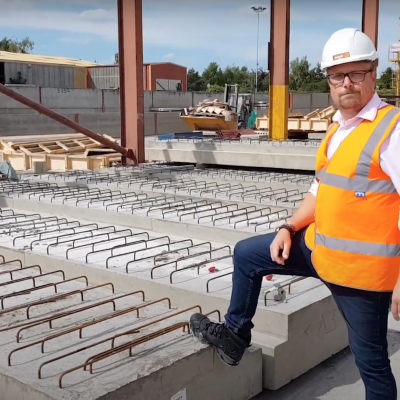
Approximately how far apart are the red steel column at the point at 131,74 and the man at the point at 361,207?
10463 mm

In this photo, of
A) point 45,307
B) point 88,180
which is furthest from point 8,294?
point 88,180

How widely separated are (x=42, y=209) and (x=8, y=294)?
145 inches

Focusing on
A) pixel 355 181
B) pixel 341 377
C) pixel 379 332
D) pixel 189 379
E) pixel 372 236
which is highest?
pixel 355 181

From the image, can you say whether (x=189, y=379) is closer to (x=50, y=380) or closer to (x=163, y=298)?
(x=50, y=380)

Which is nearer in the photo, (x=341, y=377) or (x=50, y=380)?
(x=50, y=380)

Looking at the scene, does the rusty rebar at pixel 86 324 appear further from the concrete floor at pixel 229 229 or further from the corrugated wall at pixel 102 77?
the corrugated wall at pixel 102 77

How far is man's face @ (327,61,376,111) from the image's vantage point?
264 cm

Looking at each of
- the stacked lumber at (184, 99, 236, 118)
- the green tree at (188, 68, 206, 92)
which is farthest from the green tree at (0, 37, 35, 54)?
the stacked lumber at (184, 99, 236, 118)

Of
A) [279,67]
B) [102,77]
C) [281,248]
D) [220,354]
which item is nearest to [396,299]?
[281,248]

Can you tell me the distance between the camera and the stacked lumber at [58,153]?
44.3 feet

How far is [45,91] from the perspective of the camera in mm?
27859

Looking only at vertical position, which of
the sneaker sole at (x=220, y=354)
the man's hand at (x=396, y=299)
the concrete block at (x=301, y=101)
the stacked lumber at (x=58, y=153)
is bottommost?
the sneaker sole at (x=220, y=354)

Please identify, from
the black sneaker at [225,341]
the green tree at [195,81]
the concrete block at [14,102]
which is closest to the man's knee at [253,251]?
the black sneaker at [225,341]

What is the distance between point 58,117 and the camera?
11.7 m
